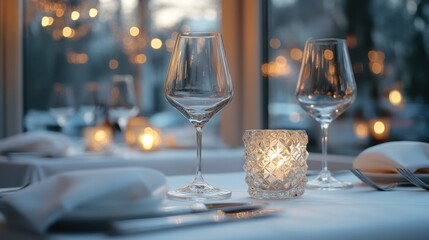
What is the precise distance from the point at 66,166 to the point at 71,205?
49.2 inches

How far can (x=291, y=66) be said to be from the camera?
3211mm

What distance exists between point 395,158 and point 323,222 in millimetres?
493

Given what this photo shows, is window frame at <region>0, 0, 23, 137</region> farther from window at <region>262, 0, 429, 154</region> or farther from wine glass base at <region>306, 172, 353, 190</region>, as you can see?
wine glass base at <region>306, 172, 353, 190</region>

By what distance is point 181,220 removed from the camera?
666 mm

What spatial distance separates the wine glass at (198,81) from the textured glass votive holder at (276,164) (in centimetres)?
6

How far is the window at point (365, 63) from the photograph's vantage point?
2.41 meters

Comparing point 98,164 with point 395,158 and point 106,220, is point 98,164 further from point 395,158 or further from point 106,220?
point 106,220

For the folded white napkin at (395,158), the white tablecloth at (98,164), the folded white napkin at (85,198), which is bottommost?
the white tablecloth at (98,164)

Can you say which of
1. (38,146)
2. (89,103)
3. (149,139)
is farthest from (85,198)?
(89,103)

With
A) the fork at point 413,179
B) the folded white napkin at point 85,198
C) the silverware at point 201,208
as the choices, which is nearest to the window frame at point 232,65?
the fork at point 413,179

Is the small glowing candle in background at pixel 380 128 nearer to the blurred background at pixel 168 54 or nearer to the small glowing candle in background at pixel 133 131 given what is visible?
the blurred background at pixel 168 54

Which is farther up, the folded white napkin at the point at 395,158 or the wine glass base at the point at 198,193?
the folded white napkin at the point at 395,158

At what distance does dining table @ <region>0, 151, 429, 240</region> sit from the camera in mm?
624

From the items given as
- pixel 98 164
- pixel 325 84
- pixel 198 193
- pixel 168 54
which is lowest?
pixel 98 164
